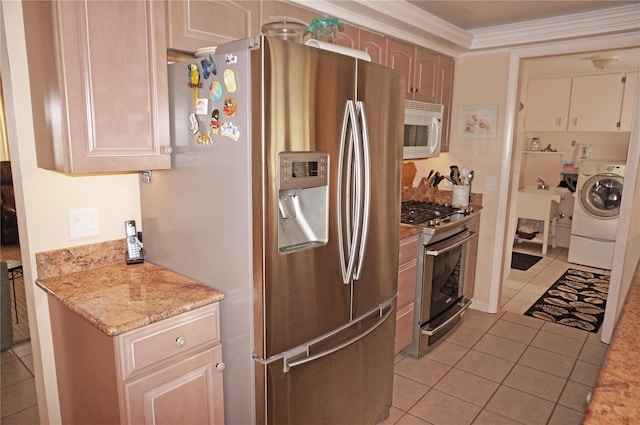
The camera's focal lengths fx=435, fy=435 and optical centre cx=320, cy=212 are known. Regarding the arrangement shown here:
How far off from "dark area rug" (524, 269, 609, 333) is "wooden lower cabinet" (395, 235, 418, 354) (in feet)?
4.96

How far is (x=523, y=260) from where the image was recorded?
208 inches

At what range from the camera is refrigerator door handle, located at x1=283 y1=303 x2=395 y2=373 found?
166 cm

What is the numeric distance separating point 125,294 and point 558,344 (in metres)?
3.02

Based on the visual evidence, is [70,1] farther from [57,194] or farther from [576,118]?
[576,118]

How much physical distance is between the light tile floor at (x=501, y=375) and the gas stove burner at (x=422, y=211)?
0.93m

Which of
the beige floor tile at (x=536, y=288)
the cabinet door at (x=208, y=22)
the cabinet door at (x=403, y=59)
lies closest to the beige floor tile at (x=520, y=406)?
the beige floor tile at (x=536, y=288)

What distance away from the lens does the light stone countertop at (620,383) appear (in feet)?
2.61

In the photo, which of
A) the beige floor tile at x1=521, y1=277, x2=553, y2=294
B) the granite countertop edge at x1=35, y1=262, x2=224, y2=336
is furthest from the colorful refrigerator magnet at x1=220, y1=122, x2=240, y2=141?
the beige floor tile at x1=521, y1=277, x2=553, y2=294

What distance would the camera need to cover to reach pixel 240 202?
1.53 metres

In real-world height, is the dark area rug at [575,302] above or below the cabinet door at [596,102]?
below

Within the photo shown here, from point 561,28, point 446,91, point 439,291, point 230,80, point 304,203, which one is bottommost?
point 439,291

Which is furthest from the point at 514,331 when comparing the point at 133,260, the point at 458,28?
the point at 133,260

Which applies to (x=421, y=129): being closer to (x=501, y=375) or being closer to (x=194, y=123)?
(x=501, y=375)

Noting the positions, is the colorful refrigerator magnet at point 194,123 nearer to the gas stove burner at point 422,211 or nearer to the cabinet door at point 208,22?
the cabinet door at point 208,22
